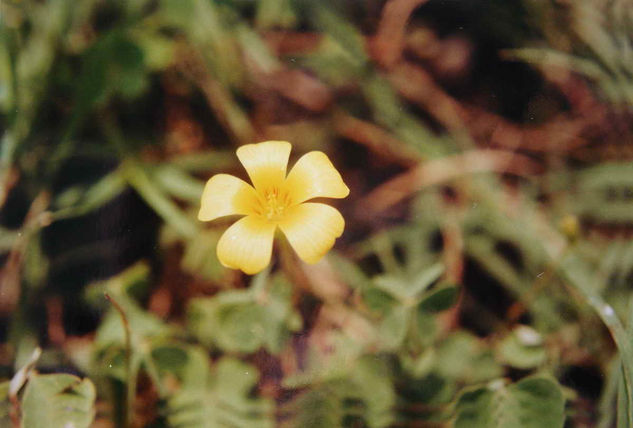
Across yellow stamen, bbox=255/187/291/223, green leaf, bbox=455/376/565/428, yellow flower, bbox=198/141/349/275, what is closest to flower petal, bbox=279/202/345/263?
yellow flower, bbox=198/141/349/275

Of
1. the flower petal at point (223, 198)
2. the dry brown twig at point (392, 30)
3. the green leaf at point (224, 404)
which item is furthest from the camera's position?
the dry brown twig at point (392, 30)

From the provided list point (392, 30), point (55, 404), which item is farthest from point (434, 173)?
point (55, 404)

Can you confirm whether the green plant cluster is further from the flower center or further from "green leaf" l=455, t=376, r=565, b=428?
the flower center

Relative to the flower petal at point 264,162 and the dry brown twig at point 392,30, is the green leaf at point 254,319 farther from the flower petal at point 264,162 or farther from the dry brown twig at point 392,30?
the dry brown twig at point 392,30

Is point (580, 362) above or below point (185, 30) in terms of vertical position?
below

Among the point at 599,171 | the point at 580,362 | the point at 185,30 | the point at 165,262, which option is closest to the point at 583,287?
the point at 580,362

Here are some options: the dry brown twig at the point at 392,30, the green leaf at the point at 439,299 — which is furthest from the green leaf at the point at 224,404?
the dry brown twig at the point at 392,30

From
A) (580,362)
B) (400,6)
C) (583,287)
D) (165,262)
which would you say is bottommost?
(580,362)

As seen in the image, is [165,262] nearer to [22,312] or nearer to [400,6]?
[22,312]
